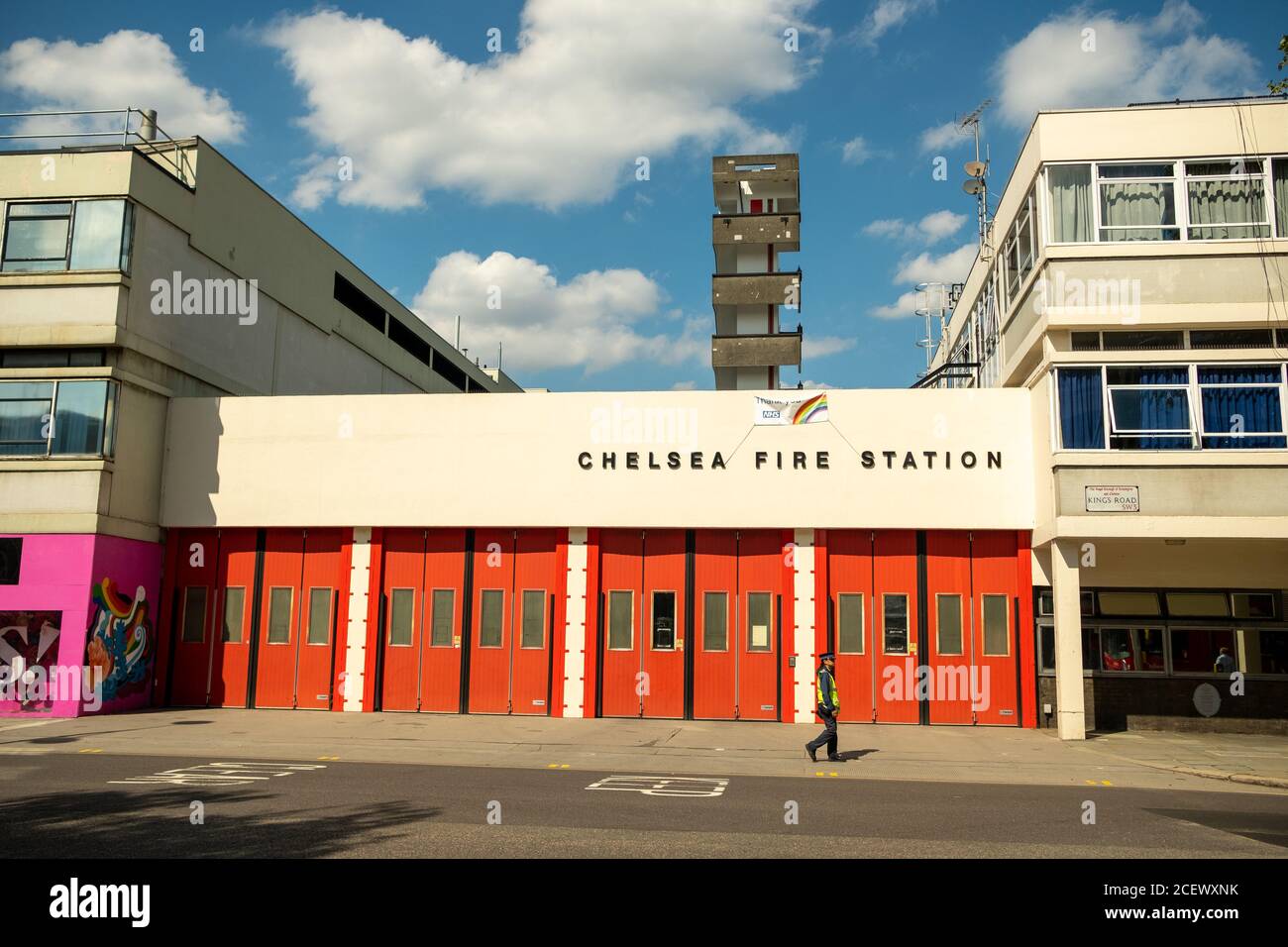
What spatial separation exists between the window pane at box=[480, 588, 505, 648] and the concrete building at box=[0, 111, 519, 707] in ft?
27.6

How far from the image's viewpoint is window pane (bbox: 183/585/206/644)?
25172 millimetres

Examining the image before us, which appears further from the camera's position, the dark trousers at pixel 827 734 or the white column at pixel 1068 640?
the white column at pixel 1068 640

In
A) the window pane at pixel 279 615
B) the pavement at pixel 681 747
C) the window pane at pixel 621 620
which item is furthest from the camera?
the window pane at pixel 279 615

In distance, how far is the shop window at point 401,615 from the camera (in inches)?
957

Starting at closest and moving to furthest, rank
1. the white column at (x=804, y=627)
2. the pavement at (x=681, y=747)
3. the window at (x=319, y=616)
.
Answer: the pavement at (x=681, y=747)
the white column at (x=804, y=627)
the window at (x=319, y=616)

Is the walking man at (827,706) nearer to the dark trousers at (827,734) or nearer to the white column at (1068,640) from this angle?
the dark trousers at (827,734)

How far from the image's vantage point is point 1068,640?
67.8ft

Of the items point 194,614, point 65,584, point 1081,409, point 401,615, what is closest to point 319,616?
point 401,615

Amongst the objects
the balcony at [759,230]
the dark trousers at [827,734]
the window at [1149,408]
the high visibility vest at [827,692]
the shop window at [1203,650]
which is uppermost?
the balcony at [759,230]

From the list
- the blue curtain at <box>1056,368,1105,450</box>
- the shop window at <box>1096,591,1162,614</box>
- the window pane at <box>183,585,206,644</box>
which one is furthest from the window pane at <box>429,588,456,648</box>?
the shop window at <box>1096,591,1162,614</box>

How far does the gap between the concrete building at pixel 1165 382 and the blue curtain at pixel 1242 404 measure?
3 cm

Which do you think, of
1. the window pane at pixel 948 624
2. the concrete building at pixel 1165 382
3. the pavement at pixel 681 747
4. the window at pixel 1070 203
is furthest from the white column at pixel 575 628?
the window at pixel 1070 203

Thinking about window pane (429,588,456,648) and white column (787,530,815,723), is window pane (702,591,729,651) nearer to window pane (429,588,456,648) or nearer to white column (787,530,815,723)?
white column (787,530,815,723)
